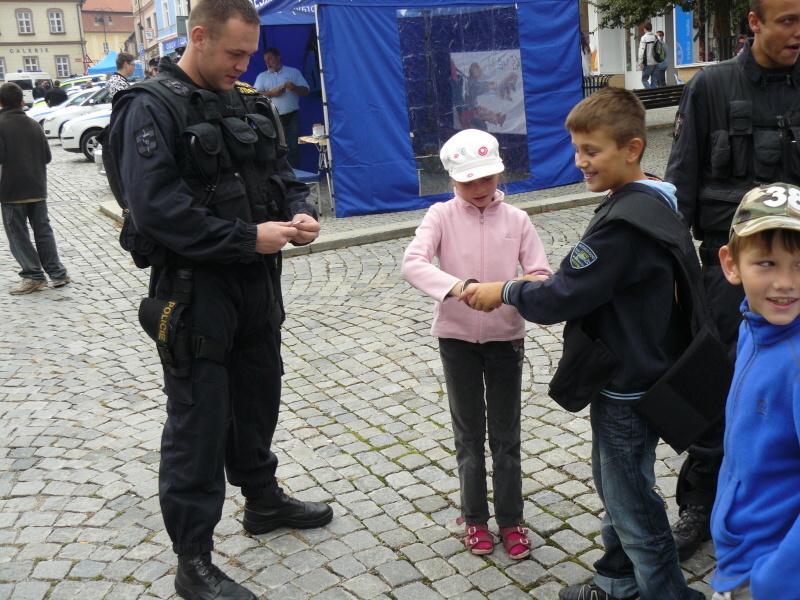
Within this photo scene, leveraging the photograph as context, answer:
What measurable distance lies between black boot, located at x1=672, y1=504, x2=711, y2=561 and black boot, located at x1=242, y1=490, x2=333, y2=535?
1.49 metres

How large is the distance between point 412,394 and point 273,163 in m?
2.21

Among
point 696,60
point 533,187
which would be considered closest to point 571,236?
point 533,187

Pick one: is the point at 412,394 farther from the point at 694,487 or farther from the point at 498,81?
the point at 498,81

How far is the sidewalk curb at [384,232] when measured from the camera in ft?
31.0

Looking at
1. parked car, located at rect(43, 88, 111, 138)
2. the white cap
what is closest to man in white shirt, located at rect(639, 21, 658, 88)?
parked car, located at rect(43, 88, 111, 138)

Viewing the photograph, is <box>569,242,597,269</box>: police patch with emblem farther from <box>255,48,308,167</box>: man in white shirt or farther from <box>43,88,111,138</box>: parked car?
<box>43,88,111,138</box>: parked car

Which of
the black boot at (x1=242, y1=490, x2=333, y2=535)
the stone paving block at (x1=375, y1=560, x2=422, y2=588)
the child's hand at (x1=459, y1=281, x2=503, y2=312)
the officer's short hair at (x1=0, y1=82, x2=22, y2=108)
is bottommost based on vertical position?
the stone paving block at (x1=375, y1=560, x2=422, y2=588)

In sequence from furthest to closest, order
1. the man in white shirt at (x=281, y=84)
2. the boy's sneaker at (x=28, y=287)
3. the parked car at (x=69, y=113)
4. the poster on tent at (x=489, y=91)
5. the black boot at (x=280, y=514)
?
the parked car at (x=69, y=113) < the man in white shirt at (x=281, y=84) < the poster on tent at (x=489, y=91) < the boy's sneaker at (x=28, y=287) < the black boot at (x=280, y=514)

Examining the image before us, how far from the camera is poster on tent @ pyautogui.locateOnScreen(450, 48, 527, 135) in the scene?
11422 mm

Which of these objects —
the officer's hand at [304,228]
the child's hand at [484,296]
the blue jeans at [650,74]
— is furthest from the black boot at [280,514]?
the blue jeans at [650,74]

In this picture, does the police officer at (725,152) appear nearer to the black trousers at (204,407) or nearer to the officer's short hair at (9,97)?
the black trousers at (204,407)

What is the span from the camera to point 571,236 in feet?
30.0

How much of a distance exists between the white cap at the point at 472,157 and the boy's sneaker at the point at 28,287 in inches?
276

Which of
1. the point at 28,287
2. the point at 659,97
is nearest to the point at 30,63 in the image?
the point at 659,97
